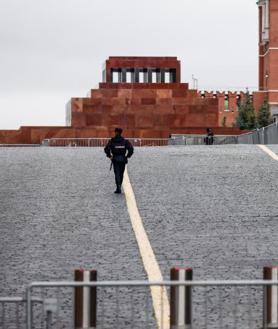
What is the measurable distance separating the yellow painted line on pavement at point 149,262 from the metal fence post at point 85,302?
0.74 m

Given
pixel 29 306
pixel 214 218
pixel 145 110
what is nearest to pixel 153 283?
pixel 29 306

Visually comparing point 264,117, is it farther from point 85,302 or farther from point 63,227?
point 85,302

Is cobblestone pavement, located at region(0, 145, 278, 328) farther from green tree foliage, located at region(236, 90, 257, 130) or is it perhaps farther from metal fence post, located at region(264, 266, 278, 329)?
green tree foliage, located at region(236, 90, 257, 130)

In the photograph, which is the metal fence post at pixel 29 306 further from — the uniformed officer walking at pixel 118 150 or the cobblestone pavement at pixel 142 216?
the uniformed officer walking at pixel 118 150

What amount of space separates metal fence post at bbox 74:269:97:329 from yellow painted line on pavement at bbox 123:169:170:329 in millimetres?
739

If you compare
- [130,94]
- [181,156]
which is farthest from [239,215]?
[130,94]

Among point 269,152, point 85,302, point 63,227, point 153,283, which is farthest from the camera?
point 269,152

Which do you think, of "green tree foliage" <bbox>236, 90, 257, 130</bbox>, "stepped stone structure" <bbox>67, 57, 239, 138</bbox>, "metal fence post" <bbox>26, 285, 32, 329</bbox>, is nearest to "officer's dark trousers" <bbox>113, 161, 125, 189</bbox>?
"metal fence post" <bbox>26, 285, 32, 329</bbox>

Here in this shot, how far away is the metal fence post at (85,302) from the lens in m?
9.77

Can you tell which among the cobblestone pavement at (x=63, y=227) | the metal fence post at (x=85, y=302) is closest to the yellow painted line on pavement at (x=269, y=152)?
the cobblestone pavement at (x=63, y=227)

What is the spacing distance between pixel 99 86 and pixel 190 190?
60690 millimetres

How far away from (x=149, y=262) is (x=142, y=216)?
212 inches

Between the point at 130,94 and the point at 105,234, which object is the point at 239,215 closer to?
the point at 105,234

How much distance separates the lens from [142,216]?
2275 centimetres
